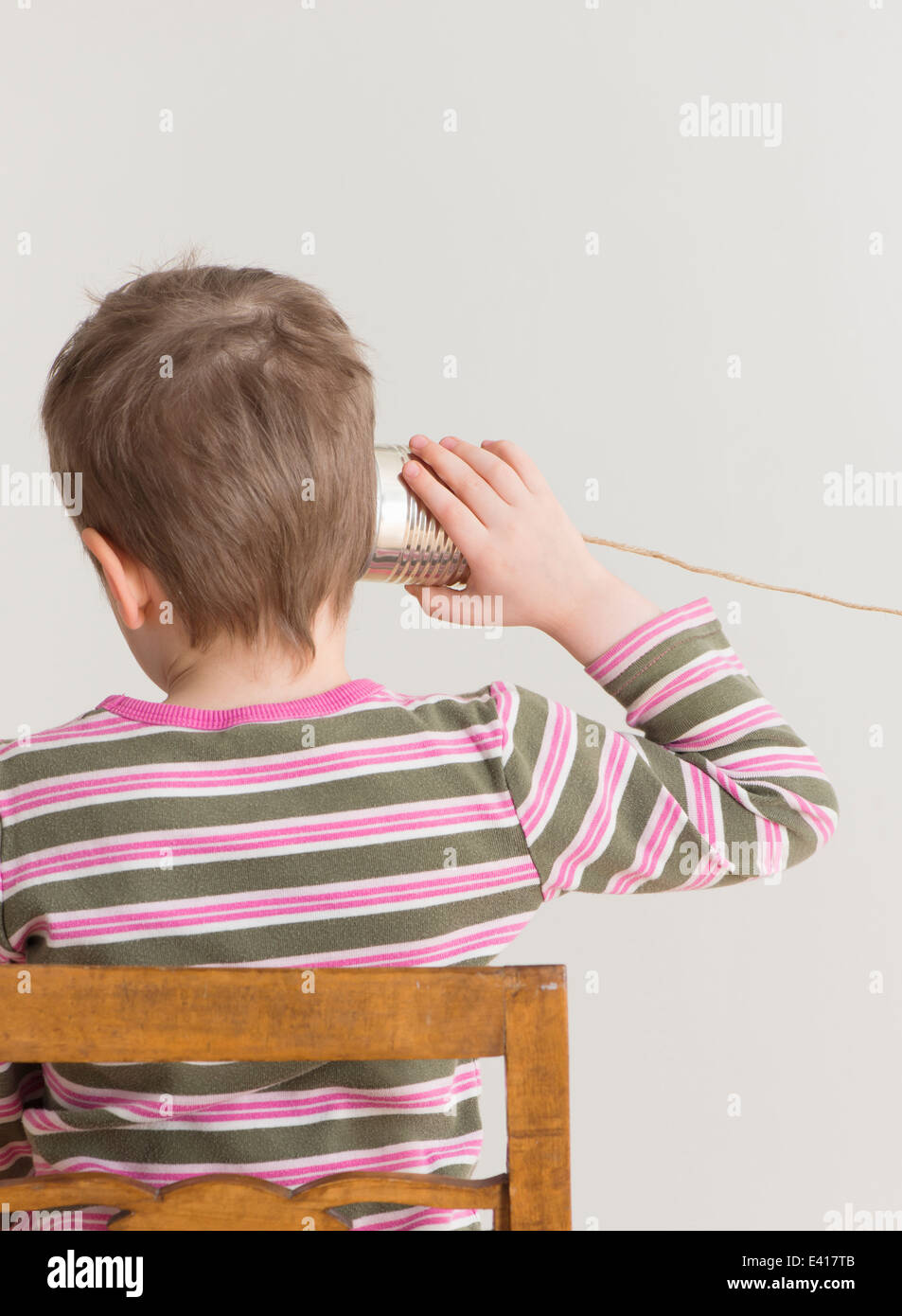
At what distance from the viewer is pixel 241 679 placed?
691 millimetres

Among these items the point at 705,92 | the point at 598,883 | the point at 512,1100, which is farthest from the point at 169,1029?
the point at 705,92

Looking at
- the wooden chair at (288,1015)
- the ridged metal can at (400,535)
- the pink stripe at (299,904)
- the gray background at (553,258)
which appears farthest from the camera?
the gray background at (553,258)

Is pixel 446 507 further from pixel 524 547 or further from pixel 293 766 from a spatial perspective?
pixel 293 766

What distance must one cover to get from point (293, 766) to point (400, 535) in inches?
6.5

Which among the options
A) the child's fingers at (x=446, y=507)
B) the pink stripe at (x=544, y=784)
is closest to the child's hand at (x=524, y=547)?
the child's fingers at (x=446, y=507)

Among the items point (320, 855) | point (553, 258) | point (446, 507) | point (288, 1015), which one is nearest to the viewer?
point (288, 1015)

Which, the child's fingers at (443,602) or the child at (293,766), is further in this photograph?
the child's fingers at (443,602)

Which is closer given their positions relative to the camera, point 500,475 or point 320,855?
point 320,855

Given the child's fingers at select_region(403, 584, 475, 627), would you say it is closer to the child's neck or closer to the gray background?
the child's neck

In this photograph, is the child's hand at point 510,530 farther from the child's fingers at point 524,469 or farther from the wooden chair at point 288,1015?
the wooden chair at point 288,1015

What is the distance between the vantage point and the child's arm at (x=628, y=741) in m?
0.65

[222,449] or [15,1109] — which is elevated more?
[222,449]

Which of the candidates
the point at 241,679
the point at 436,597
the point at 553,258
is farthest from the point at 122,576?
the point at 553,258

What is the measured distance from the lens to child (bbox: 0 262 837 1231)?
2.06ft
